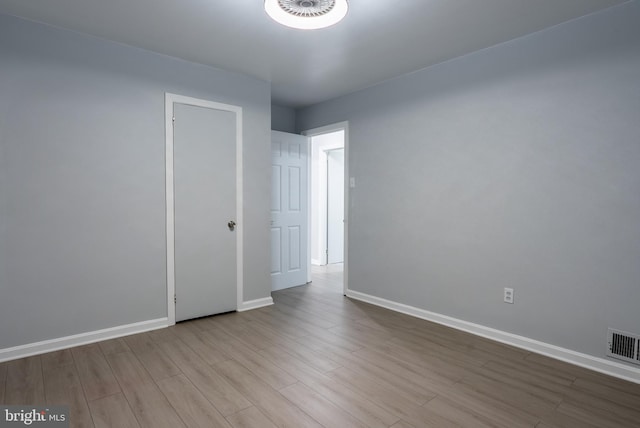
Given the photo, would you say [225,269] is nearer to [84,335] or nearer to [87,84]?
[84,335]

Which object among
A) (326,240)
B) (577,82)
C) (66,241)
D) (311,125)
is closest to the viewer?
(577,82)

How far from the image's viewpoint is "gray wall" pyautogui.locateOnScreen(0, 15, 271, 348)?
2.49 m

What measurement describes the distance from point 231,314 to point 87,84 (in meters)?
2.46

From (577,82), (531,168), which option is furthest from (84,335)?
(577,82)

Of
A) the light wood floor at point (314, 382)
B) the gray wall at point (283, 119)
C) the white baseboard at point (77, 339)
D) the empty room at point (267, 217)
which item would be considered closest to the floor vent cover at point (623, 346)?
the empty room at point (267, 217)

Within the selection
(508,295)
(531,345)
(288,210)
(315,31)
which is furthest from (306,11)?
(531,345)

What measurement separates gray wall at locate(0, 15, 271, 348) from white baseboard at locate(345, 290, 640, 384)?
2.50 meters

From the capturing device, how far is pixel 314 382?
7.35 ft

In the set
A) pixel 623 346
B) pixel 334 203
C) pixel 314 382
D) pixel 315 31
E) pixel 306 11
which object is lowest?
pixel 314 382

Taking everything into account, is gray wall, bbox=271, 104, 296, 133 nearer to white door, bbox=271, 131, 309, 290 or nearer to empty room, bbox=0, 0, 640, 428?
white door, bbox=271, 131, 309, 290

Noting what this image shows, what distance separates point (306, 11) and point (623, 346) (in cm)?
305

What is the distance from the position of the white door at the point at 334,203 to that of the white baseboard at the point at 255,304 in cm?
258

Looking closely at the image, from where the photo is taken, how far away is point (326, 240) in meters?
6.34

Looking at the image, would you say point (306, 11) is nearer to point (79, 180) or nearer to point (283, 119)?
point (79, 180)
